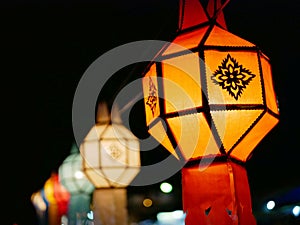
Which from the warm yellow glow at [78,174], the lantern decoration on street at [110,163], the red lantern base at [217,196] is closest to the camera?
the red lantern base at [217,196]

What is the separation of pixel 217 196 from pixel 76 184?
15.5 feet

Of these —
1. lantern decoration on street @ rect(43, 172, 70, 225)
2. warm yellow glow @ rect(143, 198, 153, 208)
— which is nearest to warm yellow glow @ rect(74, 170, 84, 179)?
lantern decoration on street @ rect(43, 172, 70, 225)

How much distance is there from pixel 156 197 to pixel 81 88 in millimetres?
11296

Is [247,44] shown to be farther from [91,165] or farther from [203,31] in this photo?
[91,165]

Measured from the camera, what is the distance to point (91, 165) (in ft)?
19.6

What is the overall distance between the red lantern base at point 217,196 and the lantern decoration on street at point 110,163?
7.45 ft

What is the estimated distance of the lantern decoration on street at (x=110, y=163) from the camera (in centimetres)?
591

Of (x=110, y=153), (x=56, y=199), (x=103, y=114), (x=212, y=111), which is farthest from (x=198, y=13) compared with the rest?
(x=56, y=199)

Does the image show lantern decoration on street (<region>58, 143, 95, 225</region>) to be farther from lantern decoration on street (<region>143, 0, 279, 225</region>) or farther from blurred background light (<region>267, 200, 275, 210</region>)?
blurred background light (<region>267, 200, 275, 210</region>)

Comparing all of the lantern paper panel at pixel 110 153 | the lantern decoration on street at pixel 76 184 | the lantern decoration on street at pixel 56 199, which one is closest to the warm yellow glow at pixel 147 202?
the lantern decoration on street at pixel 56 199

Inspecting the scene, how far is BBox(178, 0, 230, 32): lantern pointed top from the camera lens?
3.90 m

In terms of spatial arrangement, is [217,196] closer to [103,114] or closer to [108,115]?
[108,115]

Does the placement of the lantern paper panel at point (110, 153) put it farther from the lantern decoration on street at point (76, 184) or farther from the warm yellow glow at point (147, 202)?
the warm yellow glow at point (147, 202)

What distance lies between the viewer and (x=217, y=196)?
363cm
